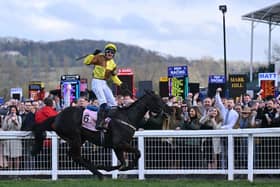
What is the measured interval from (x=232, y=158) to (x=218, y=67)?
78.9m

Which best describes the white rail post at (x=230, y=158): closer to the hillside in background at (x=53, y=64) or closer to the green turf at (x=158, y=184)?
the green turf at (x=158, y=184)

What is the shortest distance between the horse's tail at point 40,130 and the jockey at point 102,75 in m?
1.12

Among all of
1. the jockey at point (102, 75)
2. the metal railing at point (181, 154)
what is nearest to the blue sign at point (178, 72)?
the metal railing at point (181, 154)

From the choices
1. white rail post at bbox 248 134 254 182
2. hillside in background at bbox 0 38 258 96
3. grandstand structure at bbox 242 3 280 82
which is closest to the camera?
white rail post at bbox 248 134 254 182

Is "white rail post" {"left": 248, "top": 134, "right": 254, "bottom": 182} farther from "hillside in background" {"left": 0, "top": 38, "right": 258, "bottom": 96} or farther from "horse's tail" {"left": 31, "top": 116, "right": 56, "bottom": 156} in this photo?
"hillside in background" {"left": 0, "top": 38, "right": 258, "bottom": 96}

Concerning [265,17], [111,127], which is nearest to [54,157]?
[111,127]

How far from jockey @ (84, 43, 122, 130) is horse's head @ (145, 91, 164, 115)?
733 mm

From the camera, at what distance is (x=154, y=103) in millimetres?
13055

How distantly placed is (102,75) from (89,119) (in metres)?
0.92

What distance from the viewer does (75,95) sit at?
21344mm

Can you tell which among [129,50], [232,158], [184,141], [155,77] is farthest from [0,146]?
[155,77]

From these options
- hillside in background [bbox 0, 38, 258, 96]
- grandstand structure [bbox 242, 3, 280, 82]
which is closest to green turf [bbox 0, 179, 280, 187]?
grandstand structure [bbox 242, 3, 280, 82]

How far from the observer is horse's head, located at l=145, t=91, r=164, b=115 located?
42.7ft

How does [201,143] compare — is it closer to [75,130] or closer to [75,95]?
[75,130]
